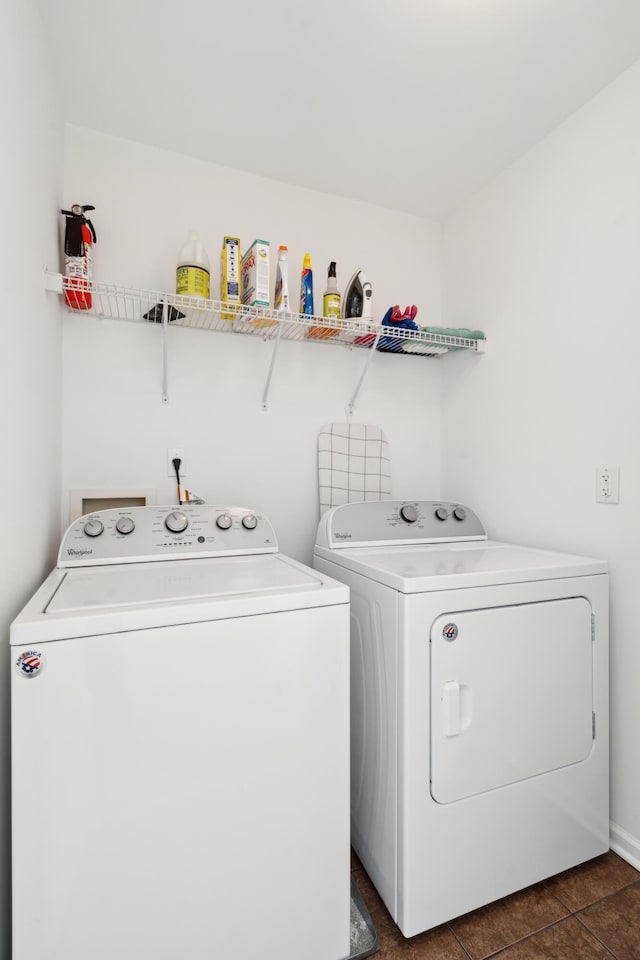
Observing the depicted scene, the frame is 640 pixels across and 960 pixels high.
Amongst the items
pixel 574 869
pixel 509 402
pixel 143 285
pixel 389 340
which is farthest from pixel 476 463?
pixel 143 285

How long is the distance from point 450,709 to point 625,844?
0.89 metres

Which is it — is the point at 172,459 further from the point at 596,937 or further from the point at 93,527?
the point at 596,937

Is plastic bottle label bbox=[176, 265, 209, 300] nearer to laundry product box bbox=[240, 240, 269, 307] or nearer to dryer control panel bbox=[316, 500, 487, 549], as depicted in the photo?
laundry product box bbox=[240, 240, 269, 307]

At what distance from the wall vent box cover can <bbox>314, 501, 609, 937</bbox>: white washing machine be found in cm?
87

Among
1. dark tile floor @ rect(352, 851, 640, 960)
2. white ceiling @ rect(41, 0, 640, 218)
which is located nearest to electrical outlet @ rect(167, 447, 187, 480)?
white ceiling @ rect(41, 0, 640, 218)

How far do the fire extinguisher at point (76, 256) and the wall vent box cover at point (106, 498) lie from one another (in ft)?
2.32

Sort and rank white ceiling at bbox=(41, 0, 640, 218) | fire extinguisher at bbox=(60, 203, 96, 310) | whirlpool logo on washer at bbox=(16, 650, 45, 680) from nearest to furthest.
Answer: whirlpool logo on washer at bbox=(16, 650, 45, 680) → white ceiling at bbox=(41, 0, 640, 218) → fire extinguisher at bbox=(60, 203, 96, 310)

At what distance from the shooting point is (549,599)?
57.2 inches

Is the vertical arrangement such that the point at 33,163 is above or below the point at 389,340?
above

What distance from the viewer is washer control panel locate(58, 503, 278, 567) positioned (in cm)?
151

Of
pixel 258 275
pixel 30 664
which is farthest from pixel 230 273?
pixel 30 664

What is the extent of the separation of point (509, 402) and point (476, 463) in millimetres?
334

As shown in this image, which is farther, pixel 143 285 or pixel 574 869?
pixel 143 285

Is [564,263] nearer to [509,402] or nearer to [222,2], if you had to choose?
[509,402]
